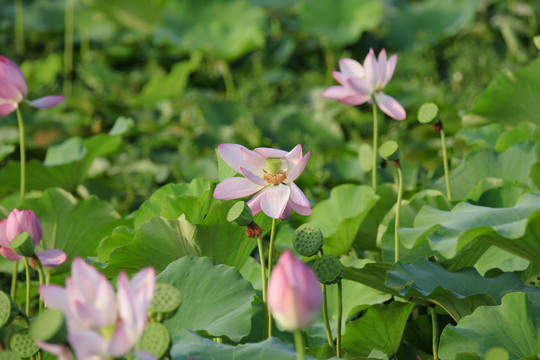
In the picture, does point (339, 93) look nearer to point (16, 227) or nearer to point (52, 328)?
point (16, 227)

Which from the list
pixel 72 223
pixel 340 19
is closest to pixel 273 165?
pixel 72 223

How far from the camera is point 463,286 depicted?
3.49ft

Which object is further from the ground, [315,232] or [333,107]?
[315,232]

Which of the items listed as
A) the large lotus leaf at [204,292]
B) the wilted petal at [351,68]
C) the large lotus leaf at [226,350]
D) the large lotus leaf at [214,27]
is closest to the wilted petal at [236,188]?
the large lotus leaf at [204,292]

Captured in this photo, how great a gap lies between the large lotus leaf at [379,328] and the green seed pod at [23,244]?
48cm

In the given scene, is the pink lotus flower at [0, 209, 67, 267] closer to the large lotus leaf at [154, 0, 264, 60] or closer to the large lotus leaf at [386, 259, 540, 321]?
the large lotus leaf at [386, 259, 540, 321]

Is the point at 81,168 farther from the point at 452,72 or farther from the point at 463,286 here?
the point at 452,72

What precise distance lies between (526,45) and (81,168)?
2885mm

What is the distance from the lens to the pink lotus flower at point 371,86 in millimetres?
1253

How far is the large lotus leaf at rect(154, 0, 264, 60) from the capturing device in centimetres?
338

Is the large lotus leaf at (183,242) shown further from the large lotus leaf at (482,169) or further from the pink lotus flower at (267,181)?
the large lotus leaf at (482,169)

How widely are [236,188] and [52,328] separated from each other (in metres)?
0.41

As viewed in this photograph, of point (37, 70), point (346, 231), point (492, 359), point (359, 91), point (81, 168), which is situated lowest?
point (37, 70)

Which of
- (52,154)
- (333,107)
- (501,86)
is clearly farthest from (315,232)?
(333,107)
